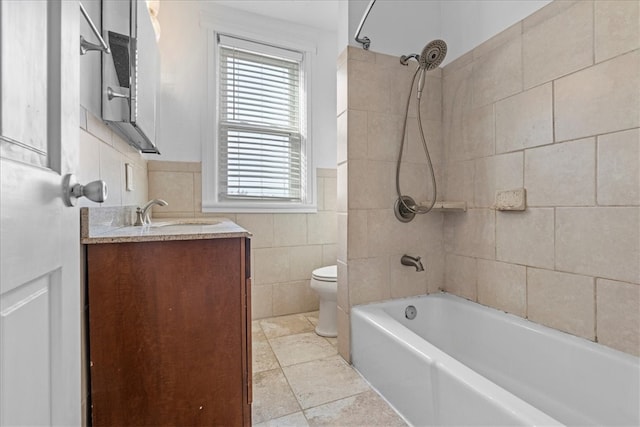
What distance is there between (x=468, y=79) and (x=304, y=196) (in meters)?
1.44

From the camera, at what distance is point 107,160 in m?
1.26

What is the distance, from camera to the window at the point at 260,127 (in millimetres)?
2332


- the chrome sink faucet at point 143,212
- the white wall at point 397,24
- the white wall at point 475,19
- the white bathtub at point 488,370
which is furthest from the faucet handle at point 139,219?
the white wall at point 475,19

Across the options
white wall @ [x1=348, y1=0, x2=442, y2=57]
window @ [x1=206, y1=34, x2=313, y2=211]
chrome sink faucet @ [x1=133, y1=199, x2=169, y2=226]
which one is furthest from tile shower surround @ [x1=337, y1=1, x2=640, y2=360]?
chrome sink faucet @ [x1=133, y1=199, x2=169, y2=226]

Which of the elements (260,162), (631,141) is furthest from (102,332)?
(631,141)

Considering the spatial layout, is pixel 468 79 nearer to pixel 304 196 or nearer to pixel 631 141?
pixel 631 141

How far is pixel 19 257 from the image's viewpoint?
1.31 ft

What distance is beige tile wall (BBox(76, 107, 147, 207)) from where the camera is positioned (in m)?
1.00

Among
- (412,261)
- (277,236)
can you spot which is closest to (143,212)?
(277,236)

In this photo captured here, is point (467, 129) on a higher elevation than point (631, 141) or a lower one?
higher

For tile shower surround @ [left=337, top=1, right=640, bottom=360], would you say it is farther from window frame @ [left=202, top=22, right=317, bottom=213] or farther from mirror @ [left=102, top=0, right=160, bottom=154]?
mirror @ [left=102, top=0, right=160, bottom=154]

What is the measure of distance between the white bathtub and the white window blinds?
51.7 inches

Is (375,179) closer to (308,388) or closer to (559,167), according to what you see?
(559,167)

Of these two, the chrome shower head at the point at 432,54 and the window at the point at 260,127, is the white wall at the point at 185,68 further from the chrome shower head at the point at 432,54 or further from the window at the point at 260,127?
the chrome shower head at the point at 432,54
